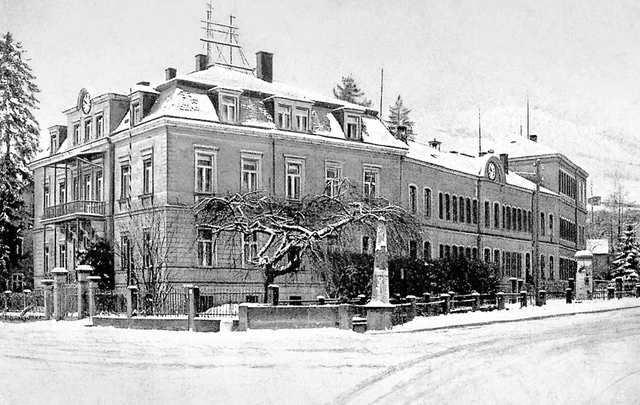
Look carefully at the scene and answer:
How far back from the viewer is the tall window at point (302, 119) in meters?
27.3

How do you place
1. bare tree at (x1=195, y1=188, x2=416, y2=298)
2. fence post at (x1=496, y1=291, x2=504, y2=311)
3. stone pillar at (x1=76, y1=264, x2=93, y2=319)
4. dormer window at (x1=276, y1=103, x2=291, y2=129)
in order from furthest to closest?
dormer window at (x1=276, y1=103, x2=291, y2=129) → fence post at (x1=496, y1=291, x2=504, y2=311) → stone pillar at (x1=76, y1=264, x2=93, y2=319) → bare tree at (x1=195, y1=188, x2=416, y2=298)

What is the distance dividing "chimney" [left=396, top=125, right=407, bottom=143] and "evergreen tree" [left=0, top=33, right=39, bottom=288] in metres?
12.1

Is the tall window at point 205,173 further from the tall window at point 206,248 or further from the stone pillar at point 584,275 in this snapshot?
A: the stone pillar at point 584,275

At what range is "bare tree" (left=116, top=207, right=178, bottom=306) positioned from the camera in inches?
882

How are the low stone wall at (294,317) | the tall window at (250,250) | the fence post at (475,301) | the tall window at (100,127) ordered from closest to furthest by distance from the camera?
the low stone wall at (294,317) → the fence post at (475,301) → the tall window at (250,250) → the tall window at (100,127)

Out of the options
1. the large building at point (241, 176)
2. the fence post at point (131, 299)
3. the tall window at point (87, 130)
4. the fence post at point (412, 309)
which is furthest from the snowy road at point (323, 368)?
the tall window at point (87, 130)

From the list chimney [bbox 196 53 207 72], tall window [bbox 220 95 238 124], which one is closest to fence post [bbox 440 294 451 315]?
tall window [bbox 220 95 238 124]

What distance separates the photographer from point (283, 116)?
88.6 feet

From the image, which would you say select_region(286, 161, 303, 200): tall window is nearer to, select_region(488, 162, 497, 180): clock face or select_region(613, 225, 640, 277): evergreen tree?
select_region(488, 162, 497, 180): clock face

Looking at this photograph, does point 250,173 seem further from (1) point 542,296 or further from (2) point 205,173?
(1) point 542,296

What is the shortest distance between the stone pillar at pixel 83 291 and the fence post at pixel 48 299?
3.39ft

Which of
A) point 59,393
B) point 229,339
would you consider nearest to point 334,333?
point 229,339

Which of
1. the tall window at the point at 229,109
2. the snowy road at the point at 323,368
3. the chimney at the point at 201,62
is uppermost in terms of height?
the chimney at the point at 201,62

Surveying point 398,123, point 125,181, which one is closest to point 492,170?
point 398,123
